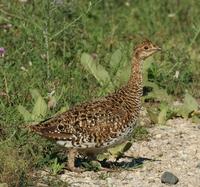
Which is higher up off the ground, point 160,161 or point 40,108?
point 40,108

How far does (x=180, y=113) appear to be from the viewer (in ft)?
31.7

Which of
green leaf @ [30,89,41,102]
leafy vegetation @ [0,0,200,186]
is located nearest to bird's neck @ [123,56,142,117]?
leafy vegetation @ [0,0,200,186]

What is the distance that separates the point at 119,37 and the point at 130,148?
126 inches

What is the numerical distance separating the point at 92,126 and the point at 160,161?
1.00 metres

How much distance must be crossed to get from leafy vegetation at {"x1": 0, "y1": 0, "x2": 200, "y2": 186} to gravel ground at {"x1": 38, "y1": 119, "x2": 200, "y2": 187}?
202mm

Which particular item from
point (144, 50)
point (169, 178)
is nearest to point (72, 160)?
point (169, 178)

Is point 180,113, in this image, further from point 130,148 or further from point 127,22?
Answer: point 127,22

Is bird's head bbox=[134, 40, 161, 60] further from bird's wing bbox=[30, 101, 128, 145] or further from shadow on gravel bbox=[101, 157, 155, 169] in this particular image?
shadow on gravel bbox=[101, 157, 155, 169]

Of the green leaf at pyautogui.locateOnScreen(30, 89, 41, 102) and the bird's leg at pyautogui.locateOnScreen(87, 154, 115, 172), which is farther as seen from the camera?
the green leaf at pyautogui.locateOnScreen(30, 89, 41, 102)

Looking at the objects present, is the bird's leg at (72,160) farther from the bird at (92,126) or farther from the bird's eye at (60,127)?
the bird's eye at (60,127)

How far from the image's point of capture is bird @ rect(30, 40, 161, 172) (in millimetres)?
7691

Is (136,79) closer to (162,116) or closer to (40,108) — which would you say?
(40,108)

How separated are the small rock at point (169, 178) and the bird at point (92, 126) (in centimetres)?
49

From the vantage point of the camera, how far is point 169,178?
Answer: 7809 mm
